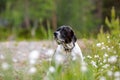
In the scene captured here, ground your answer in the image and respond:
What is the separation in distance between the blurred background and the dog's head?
20637 mm

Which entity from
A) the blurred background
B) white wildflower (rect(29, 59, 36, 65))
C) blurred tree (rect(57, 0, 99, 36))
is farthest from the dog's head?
blurred tree (rect(57, 0, 99, 36))

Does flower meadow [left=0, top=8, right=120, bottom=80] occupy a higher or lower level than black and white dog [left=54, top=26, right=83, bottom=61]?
lower

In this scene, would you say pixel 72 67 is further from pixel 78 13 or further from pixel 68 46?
pixel 78 13

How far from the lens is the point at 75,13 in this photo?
104 feet

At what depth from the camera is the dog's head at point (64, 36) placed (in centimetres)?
827

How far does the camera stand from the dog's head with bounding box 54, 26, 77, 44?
8273mm

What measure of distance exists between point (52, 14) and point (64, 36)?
24974 mm

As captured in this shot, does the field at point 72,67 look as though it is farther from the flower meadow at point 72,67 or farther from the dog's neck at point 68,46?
the dog's neck at point 68,46

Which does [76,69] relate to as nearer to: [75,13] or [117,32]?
[117,32]

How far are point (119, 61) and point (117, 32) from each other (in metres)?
3.07

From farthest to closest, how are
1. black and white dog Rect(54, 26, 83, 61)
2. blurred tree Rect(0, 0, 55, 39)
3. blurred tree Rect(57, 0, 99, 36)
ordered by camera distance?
blurred tree Rect(0, 0, 55, 39), blurred tree Rect(57, 0, 99, 36), black and white dog Rect(54, 26, 83, 61)

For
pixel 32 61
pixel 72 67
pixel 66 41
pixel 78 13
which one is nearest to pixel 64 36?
pixel 66 41

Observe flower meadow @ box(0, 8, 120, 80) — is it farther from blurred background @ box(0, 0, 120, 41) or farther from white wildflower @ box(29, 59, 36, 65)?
blurred background @ box(0, 0, 120, 41)

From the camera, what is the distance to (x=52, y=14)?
3322 centimetres
